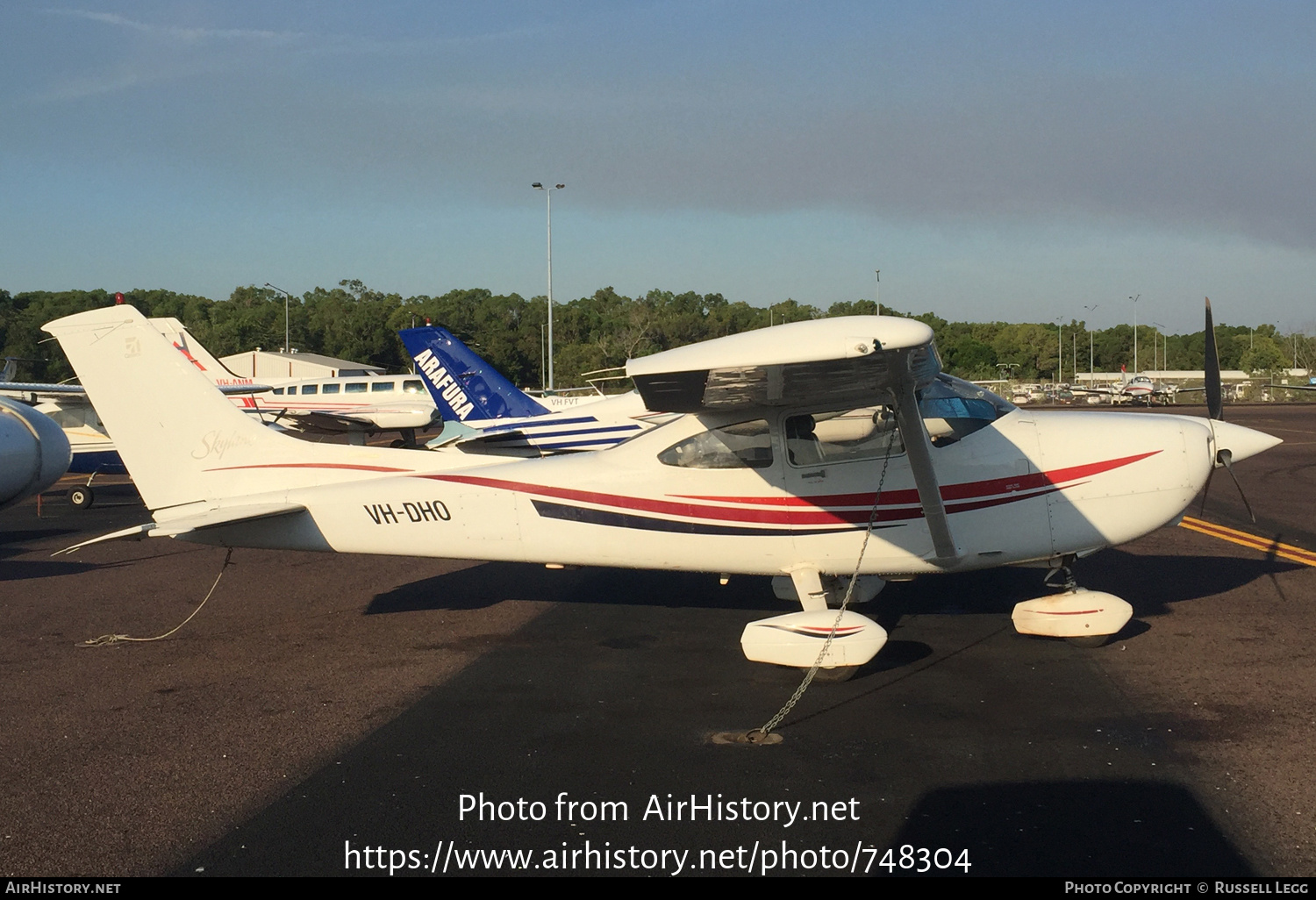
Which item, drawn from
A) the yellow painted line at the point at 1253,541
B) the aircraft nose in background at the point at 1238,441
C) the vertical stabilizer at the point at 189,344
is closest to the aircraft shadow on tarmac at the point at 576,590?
the aircraft nose in background at the point at 1238,441

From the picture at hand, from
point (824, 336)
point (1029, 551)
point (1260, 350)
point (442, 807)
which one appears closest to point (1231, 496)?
point (1029, 551)

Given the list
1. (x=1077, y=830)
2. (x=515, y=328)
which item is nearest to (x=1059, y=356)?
(x=515, y=328)

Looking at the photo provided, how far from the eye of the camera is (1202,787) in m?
4.64

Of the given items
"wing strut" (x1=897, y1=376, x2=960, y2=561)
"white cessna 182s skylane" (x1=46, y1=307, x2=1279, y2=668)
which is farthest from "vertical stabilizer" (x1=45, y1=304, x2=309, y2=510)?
"wing strut" (x1=897, y1=376, x2=960, y2=561)

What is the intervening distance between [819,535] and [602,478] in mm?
1651

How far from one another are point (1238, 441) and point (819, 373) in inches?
147

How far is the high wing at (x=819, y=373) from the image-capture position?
199 inches

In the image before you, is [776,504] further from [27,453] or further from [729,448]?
[27,453]

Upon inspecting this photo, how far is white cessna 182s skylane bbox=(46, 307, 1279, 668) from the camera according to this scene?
7.14 metres

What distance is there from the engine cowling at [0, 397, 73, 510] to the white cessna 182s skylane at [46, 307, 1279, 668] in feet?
20.2

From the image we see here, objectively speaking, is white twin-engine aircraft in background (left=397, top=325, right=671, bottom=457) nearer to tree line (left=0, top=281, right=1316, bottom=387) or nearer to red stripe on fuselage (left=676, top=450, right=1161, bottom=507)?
red stripe on fuselage (left=676, top=450, right=1161, bottom=507)

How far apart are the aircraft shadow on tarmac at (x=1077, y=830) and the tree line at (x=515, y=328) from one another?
153 ft

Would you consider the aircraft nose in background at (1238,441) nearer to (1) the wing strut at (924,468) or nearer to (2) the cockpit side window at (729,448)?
(1) the wing strut at (924,468)

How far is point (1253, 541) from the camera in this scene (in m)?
11.8
